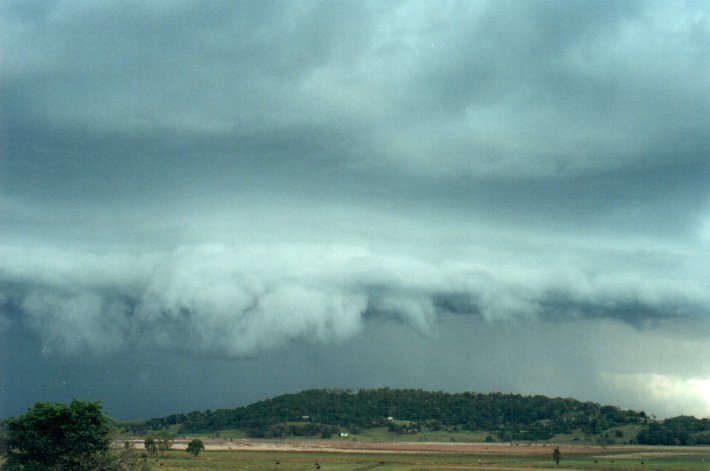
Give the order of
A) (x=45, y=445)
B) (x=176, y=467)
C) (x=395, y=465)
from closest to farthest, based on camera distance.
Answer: (x=45, y=445), (x=176, y=467), (x=395, y=465)

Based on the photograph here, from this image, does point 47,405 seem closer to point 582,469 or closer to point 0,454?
point 0,454

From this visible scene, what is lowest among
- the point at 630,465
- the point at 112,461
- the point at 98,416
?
the point at 630,465

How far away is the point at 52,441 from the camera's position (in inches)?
3967

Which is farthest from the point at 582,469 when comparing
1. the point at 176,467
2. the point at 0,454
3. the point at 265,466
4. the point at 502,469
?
the point at 0,454

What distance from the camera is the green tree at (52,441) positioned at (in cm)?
10038

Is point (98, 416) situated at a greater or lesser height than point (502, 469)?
greater

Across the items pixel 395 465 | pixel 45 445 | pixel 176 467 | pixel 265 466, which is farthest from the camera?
pixel 395 465

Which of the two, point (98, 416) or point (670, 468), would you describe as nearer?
point (98, 416)

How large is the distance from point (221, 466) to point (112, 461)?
2654 inches

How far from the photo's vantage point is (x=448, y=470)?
16712 centimetres

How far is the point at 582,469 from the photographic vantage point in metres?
177

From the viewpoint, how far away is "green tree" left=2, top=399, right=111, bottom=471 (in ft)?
329

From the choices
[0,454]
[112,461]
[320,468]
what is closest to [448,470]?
[320,468]

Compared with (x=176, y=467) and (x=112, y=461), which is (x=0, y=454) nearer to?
(x=112, y=461)
